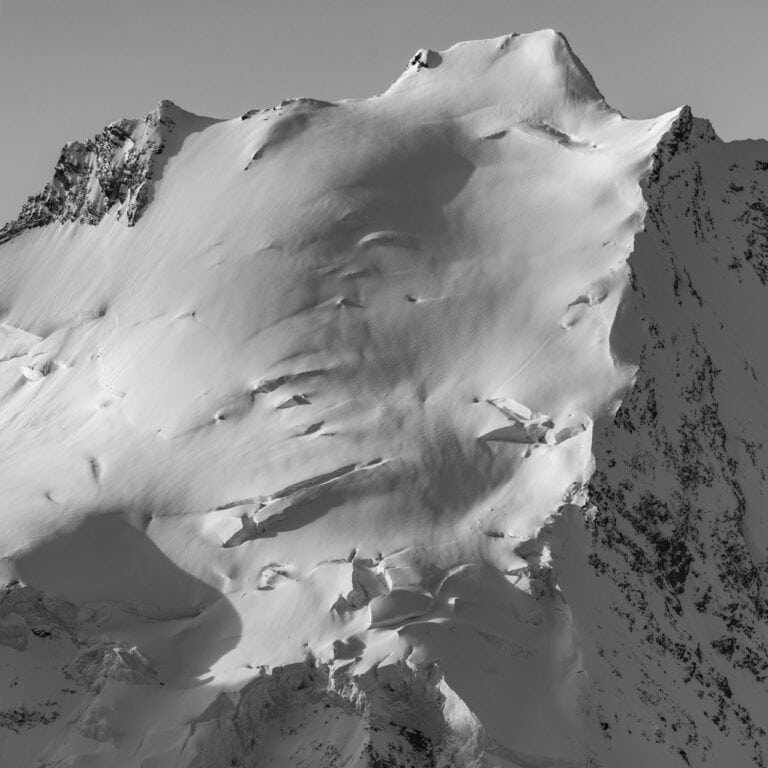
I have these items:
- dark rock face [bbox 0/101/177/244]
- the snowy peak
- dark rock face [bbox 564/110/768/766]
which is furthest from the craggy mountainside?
dark rock face [bbox 564/110/768/766]

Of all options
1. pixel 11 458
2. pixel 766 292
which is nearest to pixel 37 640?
pixel 11 458

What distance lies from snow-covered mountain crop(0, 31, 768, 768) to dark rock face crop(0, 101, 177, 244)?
0.67 feet

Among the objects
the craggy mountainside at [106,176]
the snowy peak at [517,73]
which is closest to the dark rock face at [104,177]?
the craggy mountainside at [106,176]

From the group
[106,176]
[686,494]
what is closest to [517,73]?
[106,176]

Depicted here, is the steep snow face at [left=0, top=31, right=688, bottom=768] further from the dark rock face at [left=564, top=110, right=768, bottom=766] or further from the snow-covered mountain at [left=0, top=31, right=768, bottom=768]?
the dark rock face at [left=564, top=110, right=768, bottom=766]

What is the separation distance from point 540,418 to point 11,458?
2062 centimetres

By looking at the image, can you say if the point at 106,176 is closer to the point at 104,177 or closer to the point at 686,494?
the point at 104,177

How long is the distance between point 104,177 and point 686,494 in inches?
1215

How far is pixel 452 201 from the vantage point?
83625 millimetres

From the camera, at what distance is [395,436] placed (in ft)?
239

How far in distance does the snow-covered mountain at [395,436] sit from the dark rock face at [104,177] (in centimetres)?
20

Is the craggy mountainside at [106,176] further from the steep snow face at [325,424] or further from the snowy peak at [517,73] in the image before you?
the snowy peak at [517,73]

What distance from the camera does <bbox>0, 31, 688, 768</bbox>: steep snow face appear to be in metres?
65.3

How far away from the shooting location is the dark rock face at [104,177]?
292 ft
